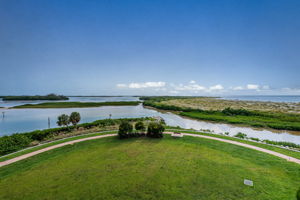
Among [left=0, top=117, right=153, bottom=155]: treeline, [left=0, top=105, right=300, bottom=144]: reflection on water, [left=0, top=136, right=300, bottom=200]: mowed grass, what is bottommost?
[left=0, top=105, right=300, bottom=144]: reflection on water

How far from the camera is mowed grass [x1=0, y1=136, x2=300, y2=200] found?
5465mm

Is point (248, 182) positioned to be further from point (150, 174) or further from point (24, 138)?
point (24, 138)

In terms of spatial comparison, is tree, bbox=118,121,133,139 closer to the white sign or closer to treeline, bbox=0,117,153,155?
treeline, bbox=0,117,153,155

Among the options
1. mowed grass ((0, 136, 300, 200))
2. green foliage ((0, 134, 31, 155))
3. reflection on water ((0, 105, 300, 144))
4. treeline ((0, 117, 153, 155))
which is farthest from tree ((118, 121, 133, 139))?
reflection on water ((0, 105, 300, 144))

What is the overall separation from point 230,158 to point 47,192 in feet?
34.1

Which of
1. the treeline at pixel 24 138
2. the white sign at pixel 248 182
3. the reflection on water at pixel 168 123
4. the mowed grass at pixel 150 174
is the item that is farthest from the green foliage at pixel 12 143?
the white sign at pixel 248 182

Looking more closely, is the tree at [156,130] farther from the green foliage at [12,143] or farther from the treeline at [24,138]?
the green foliage at [12,143]

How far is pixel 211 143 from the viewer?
11.4 metres

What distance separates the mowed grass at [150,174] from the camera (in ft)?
17.9

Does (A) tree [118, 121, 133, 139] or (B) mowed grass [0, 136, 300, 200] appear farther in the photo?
(A) tree [118, 121, 133, 139]

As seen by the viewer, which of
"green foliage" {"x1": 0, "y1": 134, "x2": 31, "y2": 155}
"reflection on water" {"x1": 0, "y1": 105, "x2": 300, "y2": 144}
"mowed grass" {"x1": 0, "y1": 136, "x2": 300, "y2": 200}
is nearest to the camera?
"mowed grass" {"x1": 0, "y1": 136, "x2": 300, "y2": 200}

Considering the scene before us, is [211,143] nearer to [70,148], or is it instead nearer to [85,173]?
[85,173]

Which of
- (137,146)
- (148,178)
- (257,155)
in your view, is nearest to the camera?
(148,178)

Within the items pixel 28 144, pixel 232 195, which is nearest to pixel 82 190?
pixel 232 195
